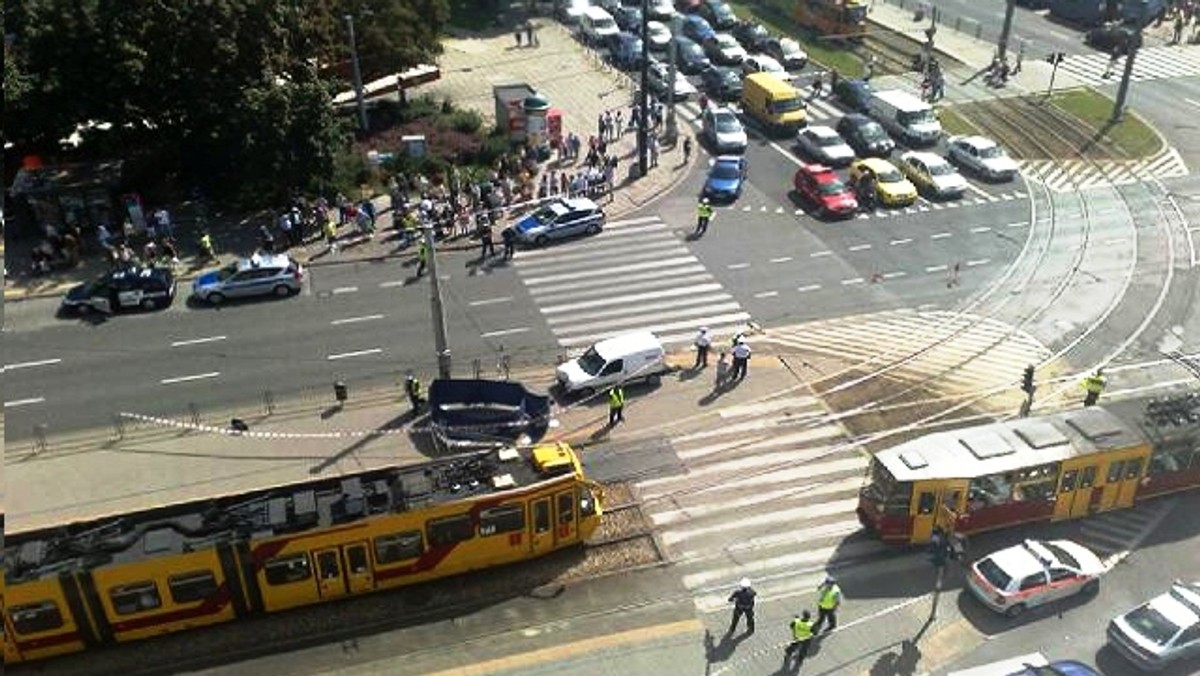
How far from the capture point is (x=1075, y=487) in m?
30.0

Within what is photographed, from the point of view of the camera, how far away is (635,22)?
74375mm

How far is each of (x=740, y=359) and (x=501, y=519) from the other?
496 inches

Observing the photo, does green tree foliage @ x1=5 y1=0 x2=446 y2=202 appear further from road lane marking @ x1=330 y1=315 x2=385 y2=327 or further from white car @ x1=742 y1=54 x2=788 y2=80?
white car @ x1=742 y1=54 x2=788 y2=80

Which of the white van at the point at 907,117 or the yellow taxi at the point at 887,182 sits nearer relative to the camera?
the yellow taxi at the point at 887,182

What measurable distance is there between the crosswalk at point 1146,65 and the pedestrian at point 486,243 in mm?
40690

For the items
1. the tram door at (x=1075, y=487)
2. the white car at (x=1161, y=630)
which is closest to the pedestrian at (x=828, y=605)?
the white car at (x=1161, y=630)

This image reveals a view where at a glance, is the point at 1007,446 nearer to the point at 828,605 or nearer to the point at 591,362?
the point at 828,605

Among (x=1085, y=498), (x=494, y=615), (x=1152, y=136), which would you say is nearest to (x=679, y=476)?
(x=494, y=615)

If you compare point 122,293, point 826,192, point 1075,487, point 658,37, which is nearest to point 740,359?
point 1075,487

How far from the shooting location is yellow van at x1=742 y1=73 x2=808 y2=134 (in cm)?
5872

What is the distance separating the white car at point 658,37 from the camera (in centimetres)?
6950

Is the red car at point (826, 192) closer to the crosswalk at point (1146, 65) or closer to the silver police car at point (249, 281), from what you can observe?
the silver police car at point (249, 281)

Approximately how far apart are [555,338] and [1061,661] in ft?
69.7

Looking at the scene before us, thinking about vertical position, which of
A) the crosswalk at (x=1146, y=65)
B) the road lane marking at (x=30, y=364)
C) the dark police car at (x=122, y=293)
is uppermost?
the crosswalk at (x=1146, y=65)
